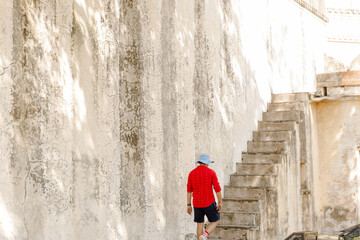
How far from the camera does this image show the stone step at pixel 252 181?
1216cm

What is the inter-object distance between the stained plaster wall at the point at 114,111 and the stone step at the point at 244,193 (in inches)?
10.0

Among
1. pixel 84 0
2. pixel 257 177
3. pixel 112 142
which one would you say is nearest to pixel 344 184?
pixel 257 177

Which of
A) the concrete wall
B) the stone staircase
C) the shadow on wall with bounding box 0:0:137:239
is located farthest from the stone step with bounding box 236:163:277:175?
the concrete wall

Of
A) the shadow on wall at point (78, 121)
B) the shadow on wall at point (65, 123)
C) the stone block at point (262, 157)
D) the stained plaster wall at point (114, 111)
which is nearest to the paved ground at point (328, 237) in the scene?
the stone block at point (262, 157)

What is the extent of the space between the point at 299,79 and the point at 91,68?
10.5 meters

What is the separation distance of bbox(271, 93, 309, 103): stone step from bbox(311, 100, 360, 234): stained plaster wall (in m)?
2.05

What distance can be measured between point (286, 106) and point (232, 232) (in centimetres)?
451

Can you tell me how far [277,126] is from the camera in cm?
1392

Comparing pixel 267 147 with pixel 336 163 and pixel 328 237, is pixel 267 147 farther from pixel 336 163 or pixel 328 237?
pixel 328 237

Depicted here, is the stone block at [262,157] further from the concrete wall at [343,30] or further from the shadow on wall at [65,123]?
the concrete wall at [343,30]

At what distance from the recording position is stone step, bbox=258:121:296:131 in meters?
13.6

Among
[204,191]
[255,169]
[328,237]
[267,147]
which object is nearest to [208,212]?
[204,191]

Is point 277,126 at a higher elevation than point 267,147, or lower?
higher

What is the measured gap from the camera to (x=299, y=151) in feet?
47.2
